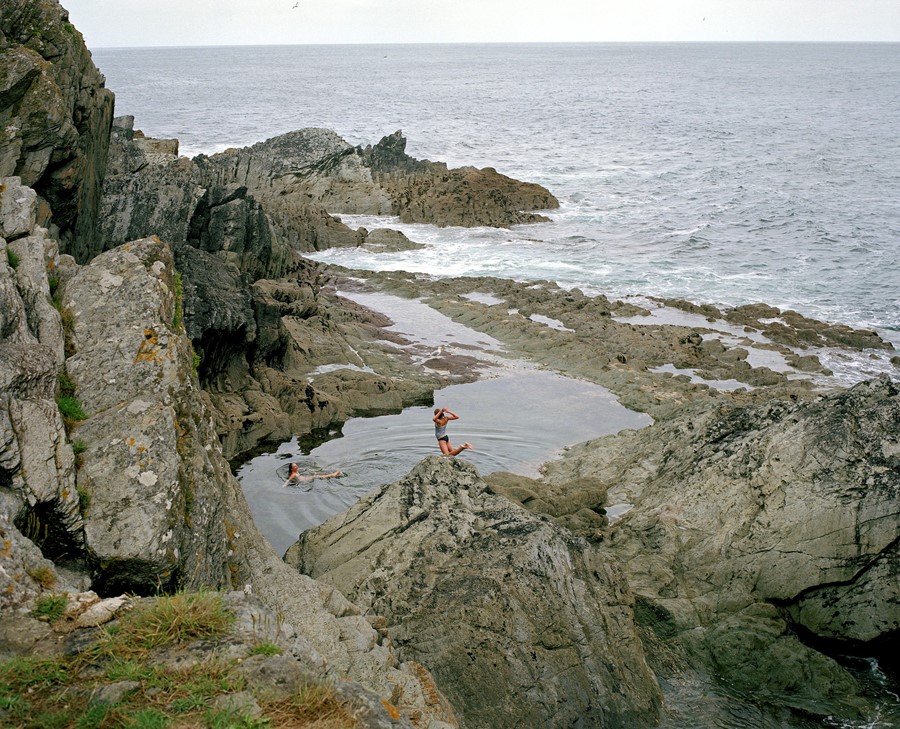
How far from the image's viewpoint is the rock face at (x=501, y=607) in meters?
9.33

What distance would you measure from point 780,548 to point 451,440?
853cm

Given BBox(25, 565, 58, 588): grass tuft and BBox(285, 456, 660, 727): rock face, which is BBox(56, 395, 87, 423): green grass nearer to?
BBox(25, 565, 58, 588): grass tuft

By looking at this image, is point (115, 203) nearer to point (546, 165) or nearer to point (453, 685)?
point (453, 685)

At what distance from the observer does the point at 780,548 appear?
39.2 feet

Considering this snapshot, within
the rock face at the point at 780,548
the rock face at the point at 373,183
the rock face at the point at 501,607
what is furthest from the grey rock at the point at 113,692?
the rock face at the point at 373,183

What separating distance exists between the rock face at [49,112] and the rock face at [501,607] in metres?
7.78

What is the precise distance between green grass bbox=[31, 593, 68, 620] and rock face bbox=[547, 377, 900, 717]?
7757 millimetres

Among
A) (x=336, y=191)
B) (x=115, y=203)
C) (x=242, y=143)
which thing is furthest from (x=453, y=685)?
(x=242, y=143)

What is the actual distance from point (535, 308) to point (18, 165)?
18559 mm

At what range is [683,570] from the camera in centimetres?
1248

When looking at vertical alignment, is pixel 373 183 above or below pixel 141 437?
below

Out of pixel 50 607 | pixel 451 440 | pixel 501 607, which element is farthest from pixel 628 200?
pixel 50 607

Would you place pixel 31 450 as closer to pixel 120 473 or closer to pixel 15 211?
pixel 120 473

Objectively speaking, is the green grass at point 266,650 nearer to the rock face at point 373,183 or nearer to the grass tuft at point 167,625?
the grass tuft at point 167,625
